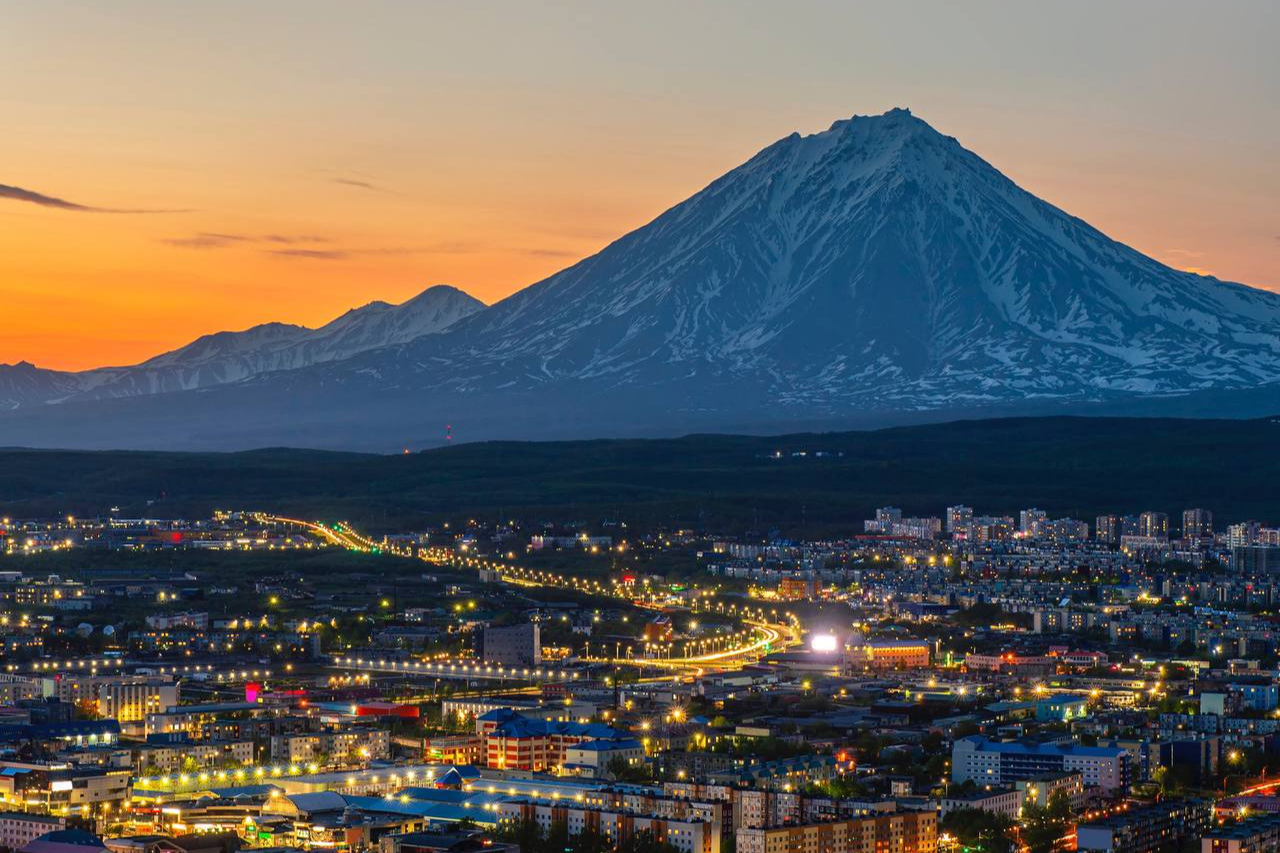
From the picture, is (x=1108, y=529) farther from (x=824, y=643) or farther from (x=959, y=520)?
(x=824, y=643)

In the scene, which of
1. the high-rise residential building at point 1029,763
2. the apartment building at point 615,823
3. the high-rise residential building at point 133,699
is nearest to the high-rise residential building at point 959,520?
the high-rise residential building at point 133,699

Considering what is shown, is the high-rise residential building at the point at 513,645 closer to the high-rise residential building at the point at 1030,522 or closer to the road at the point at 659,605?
the road at the point at 659,605

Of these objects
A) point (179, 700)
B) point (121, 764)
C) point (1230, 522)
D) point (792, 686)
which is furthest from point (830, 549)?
point (121, 764)

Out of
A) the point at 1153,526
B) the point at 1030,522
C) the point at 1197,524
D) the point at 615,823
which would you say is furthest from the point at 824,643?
the point at 1197,524

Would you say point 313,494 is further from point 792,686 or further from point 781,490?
point 792,686

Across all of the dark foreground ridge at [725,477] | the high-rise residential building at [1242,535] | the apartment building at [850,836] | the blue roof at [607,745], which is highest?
the dark foreground ridge at [725,477]

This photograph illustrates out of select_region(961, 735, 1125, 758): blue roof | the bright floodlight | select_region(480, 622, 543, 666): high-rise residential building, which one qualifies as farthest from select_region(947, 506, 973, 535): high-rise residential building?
select_region(961, 735, 1125, 758): blue roof

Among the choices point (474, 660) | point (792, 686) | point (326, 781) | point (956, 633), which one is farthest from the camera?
point (956, 633)
